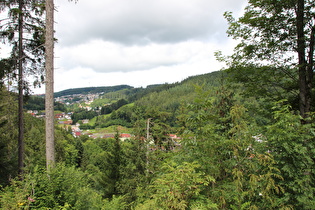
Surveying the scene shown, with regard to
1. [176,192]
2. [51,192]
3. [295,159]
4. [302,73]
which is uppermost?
[302,73]

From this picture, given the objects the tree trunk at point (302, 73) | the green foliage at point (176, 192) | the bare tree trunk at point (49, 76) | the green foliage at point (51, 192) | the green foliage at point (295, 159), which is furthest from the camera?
the bare tree trunk at point (49, 76)

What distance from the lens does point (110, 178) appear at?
50.3 ft

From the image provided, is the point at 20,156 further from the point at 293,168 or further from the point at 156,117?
the point at 293,168

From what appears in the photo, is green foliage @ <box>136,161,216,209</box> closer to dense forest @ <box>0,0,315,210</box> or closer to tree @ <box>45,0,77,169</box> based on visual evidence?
dense forest @ <box>0,0,315,210</box>

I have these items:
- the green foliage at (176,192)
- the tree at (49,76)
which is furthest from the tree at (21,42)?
the green foliage at (176,192)

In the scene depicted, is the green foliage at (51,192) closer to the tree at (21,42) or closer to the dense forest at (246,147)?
the dense forest at (246,147)

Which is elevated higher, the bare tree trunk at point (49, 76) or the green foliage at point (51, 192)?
the bare tree trunk at point (49, 76)

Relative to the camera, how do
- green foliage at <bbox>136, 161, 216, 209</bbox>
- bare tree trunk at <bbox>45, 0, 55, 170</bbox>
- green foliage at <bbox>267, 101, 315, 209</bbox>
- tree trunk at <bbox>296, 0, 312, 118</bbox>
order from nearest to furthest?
green foliage at <bbox>136, 161, 216, 209</bbox> → green foliage at <bbox>267, 101, 315, 209</bbox> → tree trunk at <bbox>296, 0, 312, 118</bbox> → bare tree trunk at <bbox>45, 0, 55, 170</bbox>

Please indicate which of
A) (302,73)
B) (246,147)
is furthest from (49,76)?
(302,73)

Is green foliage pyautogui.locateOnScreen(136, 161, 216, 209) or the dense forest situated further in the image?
the dense forest

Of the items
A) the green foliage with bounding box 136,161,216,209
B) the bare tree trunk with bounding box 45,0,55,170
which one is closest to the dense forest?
the green foliage with bounding box 136,161,216,209

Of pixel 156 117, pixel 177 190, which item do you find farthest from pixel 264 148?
pixel 156 117

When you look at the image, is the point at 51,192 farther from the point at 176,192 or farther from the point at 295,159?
the point at 295,159

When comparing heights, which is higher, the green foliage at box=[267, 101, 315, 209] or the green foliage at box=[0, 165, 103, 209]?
the green foliage at box=[267, 101, 315, 209]
